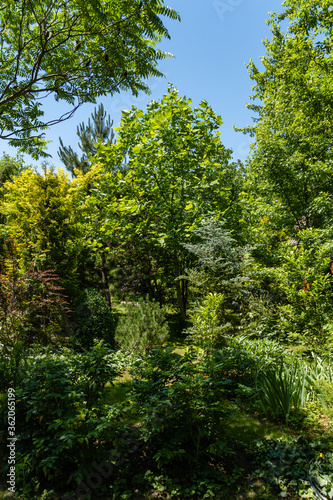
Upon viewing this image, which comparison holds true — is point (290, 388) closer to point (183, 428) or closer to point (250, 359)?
point (250, 359)

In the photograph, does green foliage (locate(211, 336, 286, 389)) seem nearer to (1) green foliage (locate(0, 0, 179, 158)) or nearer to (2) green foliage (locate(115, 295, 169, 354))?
(2) green foliage (locate(115, 295, 169, 354))

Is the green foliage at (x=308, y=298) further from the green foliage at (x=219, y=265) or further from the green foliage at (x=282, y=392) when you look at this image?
the green foliage at (x=282, y=392)

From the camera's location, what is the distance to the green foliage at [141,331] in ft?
18.6

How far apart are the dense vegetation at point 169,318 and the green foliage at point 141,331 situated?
0.04m

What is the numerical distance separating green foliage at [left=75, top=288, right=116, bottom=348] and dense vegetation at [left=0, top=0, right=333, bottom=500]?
0.04 meters

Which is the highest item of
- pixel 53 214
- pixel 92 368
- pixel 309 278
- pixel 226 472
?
pixel 53 214

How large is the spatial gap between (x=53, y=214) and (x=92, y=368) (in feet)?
17.7

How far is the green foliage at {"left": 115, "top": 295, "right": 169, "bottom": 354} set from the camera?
5672 mm

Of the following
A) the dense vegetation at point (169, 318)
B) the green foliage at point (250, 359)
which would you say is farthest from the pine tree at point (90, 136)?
the green foliage at point (250, 359)

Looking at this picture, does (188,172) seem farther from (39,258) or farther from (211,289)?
A: (39,258)

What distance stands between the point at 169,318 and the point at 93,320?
355cm

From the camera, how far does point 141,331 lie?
19.1ft

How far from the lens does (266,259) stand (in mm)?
8664

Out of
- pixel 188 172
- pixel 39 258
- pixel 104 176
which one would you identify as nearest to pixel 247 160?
pixel 188 172
